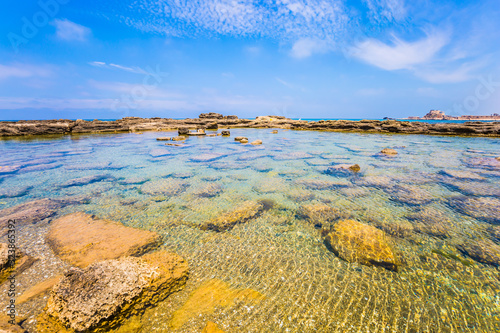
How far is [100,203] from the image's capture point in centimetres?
622

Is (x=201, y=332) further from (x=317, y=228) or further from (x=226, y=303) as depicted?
(x=317, y=228)

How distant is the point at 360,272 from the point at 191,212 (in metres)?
4.35

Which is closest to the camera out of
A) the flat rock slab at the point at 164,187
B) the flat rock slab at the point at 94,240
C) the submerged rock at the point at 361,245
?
the submerged rock at the point at 361,245

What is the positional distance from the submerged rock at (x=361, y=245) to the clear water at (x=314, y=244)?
181mm

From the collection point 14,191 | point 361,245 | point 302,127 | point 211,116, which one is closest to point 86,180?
point 14,191

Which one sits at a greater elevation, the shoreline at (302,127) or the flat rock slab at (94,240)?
the shoreline at (302,127)

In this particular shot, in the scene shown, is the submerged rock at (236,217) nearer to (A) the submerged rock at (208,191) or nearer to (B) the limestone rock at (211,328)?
(A) the submerged rock at (208,191)

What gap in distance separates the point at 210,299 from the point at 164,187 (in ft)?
18.1

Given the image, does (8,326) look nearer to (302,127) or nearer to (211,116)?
(302,127)

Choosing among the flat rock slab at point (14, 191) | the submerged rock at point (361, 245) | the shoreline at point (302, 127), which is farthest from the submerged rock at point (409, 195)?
the shoreline at point (302, 127)

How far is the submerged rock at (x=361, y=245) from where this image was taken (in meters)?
3.61

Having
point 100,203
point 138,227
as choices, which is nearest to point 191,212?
point 138,227

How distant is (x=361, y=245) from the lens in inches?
154

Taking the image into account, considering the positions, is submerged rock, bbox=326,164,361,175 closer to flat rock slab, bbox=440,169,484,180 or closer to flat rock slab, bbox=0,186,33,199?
flat rock slab, bbox=440,169,484,180
